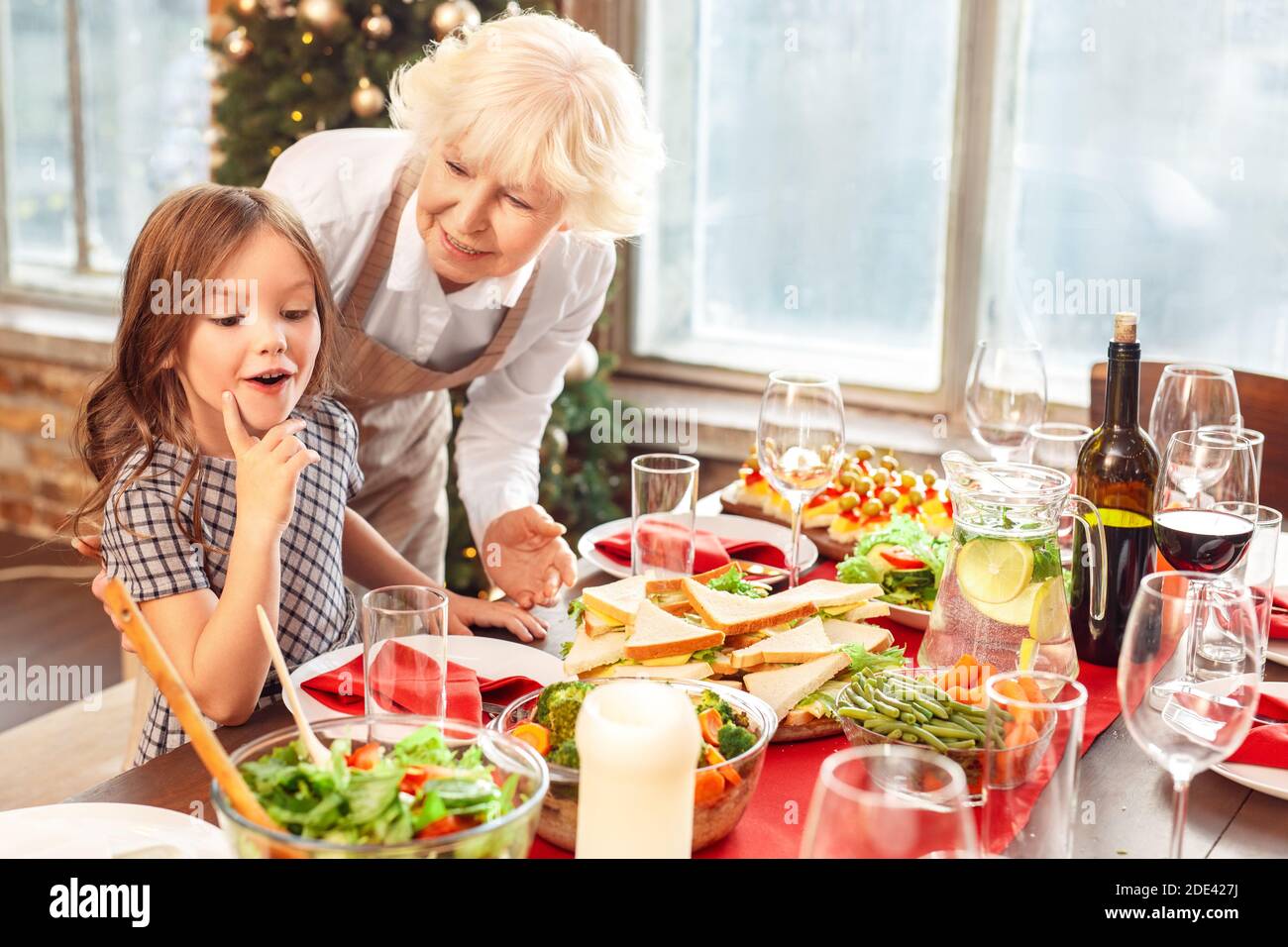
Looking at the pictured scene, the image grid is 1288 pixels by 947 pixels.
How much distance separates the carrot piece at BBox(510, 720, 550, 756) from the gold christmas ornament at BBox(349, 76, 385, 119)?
230cm

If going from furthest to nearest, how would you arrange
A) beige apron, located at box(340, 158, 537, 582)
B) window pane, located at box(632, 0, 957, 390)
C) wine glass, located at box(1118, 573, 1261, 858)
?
window pane, located at box(632, 0, 957, 390) → beige apron, located at box(340, 158, 537, 582) → wine glass, located at box(1118, 573, 1261, 858)

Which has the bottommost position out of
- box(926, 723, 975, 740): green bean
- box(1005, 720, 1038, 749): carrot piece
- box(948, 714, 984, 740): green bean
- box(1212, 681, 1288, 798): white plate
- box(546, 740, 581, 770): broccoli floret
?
box(1212, 681, 1288, 798): white plate

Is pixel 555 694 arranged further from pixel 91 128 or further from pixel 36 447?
pixel 91 128

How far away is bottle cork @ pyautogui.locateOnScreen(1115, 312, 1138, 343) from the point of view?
134 cm

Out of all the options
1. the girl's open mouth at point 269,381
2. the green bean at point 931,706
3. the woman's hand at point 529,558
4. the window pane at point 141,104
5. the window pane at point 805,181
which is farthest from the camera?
the window pane at point 141,104

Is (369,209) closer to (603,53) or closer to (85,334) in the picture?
(603,53)

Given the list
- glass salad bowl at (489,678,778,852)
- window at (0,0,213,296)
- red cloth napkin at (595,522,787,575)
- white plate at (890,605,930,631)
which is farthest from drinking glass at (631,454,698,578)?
window at (0,0,213,296)

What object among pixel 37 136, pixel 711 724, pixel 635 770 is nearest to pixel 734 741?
pixel 711 724

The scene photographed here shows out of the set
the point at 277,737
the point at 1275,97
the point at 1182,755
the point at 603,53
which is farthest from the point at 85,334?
the point at 1182,755

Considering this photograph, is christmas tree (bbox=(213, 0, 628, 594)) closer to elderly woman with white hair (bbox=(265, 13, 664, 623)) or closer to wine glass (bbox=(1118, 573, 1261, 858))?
elderly woman with white hair (bbox=(265, 13, 664, 623))

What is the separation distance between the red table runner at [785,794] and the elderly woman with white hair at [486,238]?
1.59 ft

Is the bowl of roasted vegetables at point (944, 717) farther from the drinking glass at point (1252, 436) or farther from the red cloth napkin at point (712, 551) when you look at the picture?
the drinking glass at point (1252, 436)

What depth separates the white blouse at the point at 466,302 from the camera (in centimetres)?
186

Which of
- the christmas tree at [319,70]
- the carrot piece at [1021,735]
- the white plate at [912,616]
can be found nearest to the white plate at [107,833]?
the carrot piece at [1021,735]
